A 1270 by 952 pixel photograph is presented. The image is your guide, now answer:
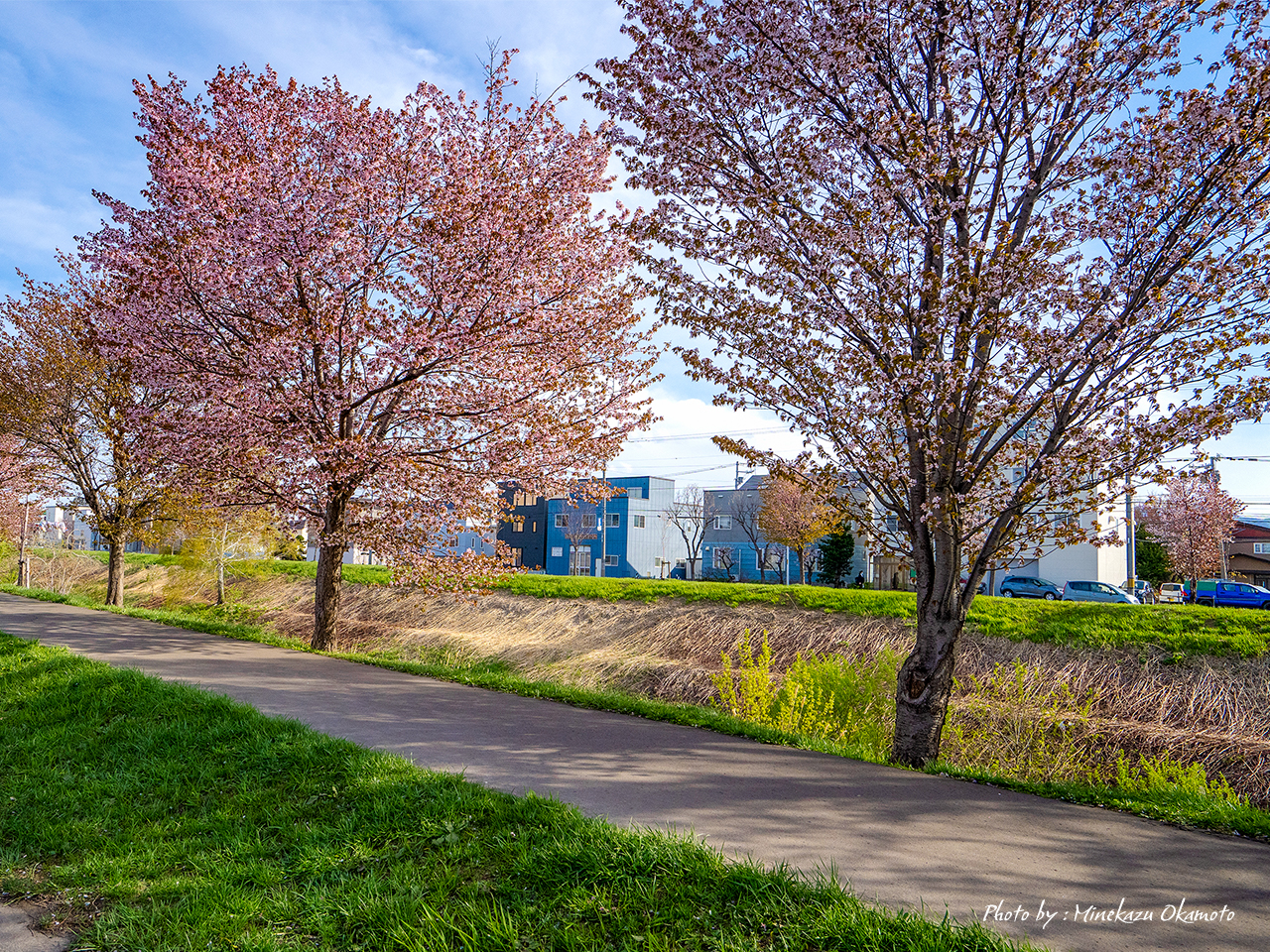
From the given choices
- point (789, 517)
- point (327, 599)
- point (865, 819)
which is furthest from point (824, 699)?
point (789, 517)

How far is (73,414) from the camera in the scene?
1834 cm

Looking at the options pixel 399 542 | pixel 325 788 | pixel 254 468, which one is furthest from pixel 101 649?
pixel 325 788

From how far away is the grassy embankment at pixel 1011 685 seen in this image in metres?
5.05

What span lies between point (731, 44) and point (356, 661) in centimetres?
891

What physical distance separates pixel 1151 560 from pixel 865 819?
161ft

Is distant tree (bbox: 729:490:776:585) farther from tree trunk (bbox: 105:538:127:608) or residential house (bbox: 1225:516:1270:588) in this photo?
tree trunk (bbox: 105:538:127:608)

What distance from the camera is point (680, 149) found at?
22.0 ft

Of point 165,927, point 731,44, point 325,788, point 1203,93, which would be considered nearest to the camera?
point 165,927

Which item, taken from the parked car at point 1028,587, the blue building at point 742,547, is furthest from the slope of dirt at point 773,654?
the blue building at point 742,547

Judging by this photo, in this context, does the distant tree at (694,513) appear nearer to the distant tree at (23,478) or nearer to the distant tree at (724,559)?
the distant tree at (724,559)

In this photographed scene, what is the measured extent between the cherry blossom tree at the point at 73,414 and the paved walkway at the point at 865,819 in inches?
539

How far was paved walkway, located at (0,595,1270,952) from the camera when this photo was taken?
3.22 metres

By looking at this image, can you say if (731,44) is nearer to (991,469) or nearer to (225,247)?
(991,469)

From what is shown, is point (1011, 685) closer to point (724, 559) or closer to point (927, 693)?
point (927, 693)
